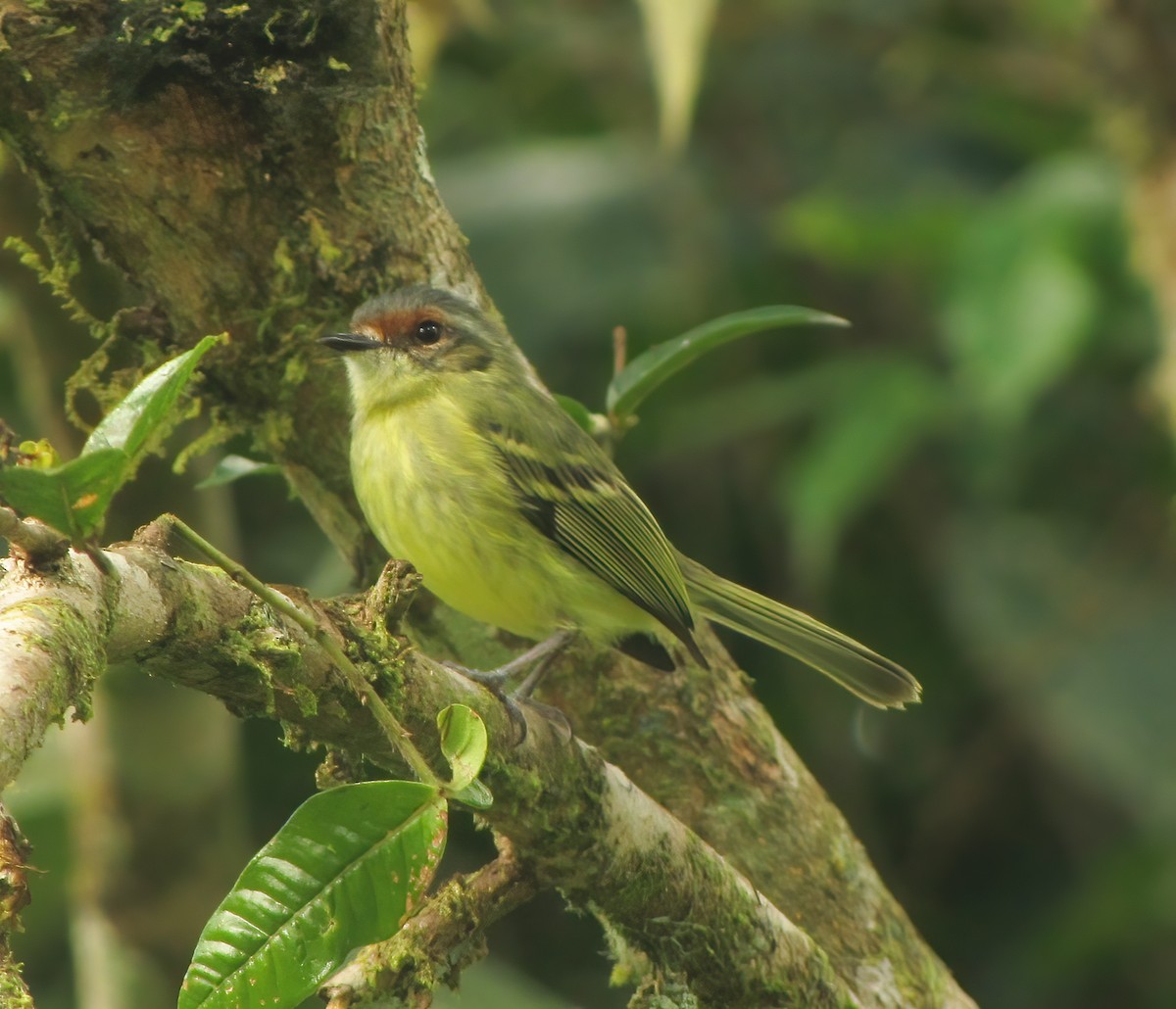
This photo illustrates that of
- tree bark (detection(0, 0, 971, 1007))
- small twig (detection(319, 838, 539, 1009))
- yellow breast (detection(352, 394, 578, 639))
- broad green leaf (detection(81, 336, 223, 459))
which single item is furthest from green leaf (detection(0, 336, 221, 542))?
yellow breast (detection(352, 394, 578, 639))

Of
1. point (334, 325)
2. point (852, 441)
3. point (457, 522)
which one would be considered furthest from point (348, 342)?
point (852, 441)

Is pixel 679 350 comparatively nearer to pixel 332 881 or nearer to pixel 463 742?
pixel 463 742

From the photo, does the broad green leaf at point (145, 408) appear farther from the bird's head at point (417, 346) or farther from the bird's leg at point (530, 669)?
the bird's head at point (417, 346)

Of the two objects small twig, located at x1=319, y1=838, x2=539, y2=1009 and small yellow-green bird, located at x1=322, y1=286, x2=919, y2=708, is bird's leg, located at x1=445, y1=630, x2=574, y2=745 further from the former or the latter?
small twig, located at x1=319, y1=838, x2=539, y2=1009

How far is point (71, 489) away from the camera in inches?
57.4

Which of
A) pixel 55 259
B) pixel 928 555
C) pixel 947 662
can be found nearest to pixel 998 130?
pixel 928 555

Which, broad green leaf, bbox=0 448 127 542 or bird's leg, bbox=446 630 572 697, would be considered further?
bird's leg, bbox=446 630 572 697

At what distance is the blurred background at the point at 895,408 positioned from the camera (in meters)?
4.82

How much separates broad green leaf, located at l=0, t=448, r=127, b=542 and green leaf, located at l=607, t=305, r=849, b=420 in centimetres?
156

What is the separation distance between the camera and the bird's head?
2.92 meters

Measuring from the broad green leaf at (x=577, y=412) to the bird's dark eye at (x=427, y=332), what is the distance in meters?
0.31

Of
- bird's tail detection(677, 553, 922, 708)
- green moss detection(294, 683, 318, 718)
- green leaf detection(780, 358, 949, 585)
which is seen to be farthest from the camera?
green leaf detection(780, 358, 949, 585)

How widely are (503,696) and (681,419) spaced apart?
3207mm

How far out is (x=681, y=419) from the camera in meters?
5.50
